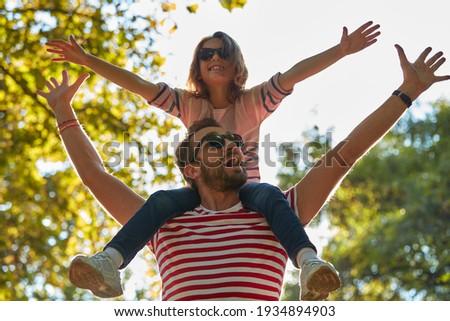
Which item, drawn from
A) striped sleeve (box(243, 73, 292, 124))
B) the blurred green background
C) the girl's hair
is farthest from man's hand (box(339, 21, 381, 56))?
the blurred green background

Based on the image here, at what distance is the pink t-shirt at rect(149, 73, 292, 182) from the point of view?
17.3 ft

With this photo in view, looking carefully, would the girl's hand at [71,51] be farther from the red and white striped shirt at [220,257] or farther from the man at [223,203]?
the red and white striped shirt at [220,257]

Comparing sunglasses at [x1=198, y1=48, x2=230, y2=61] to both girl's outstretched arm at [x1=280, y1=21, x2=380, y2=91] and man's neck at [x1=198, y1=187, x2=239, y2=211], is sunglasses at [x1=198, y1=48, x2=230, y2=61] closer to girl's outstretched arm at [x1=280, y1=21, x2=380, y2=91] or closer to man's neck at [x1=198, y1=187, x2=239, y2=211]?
girl's outstretched arm at [x1=280, y1=21, x2=380, y2=91]

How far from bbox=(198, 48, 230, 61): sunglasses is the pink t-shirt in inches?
9.0

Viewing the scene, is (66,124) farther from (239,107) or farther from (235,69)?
(235,69)

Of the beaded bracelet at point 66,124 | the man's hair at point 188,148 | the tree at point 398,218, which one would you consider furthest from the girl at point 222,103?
the tree at point 398,218

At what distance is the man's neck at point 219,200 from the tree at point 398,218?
1679cm

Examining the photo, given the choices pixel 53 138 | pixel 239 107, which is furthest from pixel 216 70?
pixel 53 138

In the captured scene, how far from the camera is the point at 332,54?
16.9 feet

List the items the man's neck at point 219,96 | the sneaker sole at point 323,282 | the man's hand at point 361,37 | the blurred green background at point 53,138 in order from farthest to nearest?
1. the blurred green background at point 53,138
2. the man's neck at point 219,96
3. the man's hand at point 361,37
4. the sneaker sole at point 323,282

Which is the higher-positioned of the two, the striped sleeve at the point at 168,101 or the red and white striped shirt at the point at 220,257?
the striped sleeve at the point at 168,101

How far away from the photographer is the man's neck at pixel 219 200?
4043 millimetres

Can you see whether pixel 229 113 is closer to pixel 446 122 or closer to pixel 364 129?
pixel 364 129
